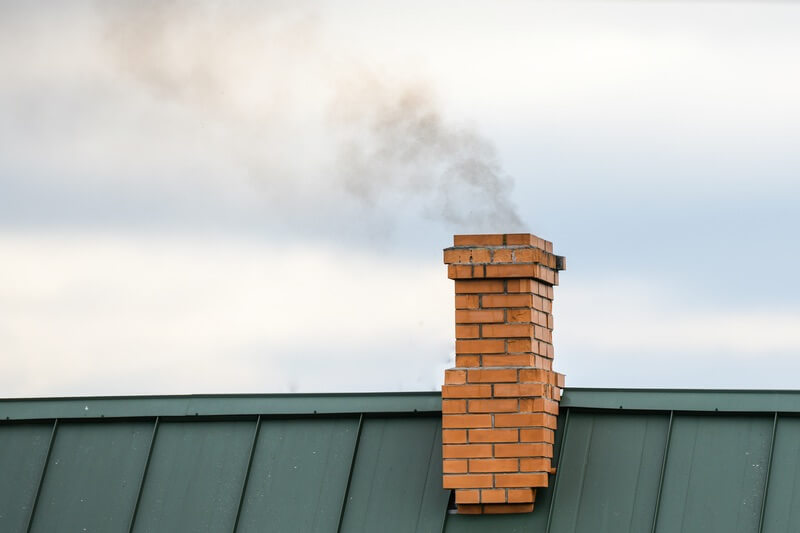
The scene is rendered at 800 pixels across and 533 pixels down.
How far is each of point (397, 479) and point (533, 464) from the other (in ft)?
3.55

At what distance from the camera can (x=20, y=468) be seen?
9.96 metres

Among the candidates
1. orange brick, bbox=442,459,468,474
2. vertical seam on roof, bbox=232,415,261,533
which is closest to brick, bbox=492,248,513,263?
orange brick, bbox=442,459,468,474

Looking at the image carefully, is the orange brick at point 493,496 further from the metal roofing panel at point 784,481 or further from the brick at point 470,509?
the metal roofing panel at point 784,481

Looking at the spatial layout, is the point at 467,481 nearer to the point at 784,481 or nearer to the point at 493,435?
the point at 493,435

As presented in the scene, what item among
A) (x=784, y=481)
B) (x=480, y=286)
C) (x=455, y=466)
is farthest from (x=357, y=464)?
(x=784, y=481)

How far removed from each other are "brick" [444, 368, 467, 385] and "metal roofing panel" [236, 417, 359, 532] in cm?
100

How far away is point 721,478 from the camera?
28.0ft

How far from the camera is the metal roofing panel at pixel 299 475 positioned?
916 cm

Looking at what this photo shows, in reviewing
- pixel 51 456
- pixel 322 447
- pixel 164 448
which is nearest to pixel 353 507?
pixel 322 447

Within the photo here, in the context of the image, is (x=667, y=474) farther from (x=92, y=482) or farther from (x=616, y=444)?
(x=92, y=482)

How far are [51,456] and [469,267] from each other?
3.59 m

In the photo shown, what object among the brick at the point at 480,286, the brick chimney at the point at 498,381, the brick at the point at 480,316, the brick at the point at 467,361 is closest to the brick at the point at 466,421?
the brick chimney at the point at 498,381

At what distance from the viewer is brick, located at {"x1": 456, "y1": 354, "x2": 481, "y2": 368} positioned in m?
8.80

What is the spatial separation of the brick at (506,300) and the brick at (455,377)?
482 mm
